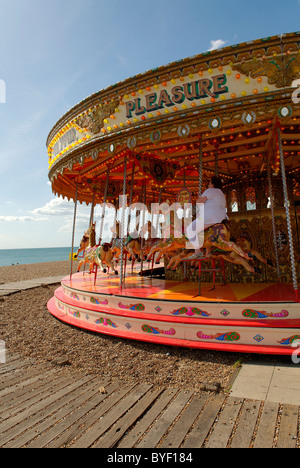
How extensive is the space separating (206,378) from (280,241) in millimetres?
4476

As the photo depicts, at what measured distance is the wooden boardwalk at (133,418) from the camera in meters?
2.24

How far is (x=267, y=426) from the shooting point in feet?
7.68

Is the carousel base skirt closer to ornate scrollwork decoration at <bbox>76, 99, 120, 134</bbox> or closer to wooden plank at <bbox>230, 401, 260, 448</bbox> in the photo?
wooden plank at <bbox>230, 401, 260, 448</bbox>

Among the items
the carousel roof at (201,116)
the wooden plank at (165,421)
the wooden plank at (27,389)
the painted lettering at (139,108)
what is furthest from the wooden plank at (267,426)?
the painted lettering at (139,108)

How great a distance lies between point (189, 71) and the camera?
4652 mm

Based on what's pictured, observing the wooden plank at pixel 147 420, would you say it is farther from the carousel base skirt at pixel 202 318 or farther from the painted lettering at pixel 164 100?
the painted lettering at pixel 164 100

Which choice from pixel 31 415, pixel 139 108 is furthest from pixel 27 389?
pixel 139 108

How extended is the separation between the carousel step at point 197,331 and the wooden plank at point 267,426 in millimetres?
1173

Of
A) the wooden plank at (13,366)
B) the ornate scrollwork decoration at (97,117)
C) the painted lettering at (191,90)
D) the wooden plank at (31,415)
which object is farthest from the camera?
the ornate scrollwork decoration at (97,117)

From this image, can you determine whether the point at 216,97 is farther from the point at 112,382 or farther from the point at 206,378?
the point at 112,382

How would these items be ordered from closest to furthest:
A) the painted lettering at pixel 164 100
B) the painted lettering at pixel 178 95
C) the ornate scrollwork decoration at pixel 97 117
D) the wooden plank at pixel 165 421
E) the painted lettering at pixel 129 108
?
1. the wooden plank at pixel 165 421
2. the painted lettering at pixel 178 95
3. the painted lettering at pixel 164 100
4. the painted lettering at pixel 129 108
5. the ornate scrollwork decoration at pixel 97 117

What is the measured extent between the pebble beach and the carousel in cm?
16

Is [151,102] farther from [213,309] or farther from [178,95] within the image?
[213,309]

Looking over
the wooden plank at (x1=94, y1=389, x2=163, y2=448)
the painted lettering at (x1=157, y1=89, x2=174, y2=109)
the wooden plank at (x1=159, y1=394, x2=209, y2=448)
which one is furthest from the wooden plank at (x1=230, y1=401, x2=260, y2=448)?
the painted lettering at (x1=157, y1=89, x2=174, y2=109)
